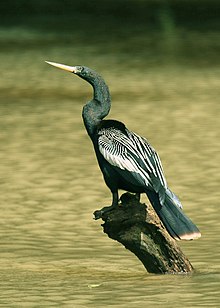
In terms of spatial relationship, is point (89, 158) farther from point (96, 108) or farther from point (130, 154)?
point (130, 154)

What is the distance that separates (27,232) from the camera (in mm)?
7215

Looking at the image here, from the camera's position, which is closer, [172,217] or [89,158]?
[172,217]

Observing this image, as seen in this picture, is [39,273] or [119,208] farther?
[39,273]

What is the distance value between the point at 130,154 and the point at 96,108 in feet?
0.93

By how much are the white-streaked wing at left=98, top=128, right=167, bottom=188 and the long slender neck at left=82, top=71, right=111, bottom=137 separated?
0.06 m

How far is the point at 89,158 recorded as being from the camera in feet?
32.8

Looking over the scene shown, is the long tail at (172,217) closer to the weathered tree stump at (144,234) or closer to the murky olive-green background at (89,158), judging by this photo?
the weathered tree stump at (144,234)

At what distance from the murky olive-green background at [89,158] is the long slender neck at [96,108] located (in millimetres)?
679

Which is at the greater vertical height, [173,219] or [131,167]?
[131,167]

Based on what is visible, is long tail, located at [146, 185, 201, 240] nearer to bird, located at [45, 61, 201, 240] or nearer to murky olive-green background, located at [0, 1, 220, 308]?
bird, located at [45, 61, 201, 240]

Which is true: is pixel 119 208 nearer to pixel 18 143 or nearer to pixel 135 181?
pixel 135 181

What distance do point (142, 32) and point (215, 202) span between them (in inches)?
526

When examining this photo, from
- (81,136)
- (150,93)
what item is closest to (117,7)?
(150,93)

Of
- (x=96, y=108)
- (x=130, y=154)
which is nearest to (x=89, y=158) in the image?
(x=96, y=108)
